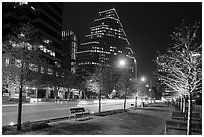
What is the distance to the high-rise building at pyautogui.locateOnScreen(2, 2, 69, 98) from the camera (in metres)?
66.4

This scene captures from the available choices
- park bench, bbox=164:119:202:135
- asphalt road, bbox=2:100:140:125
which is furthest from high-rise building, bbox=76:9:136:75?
park bench, bbox=164:119:202:135

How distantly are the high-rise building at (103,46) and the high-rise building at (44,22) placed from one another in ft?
212

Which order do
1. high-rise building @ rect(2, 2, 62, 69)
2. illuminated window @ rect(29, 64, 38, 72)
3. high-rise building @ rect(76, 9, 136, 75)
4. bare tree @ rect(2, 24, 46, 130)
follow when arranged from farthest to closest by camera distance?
high-rise building @ rect(76, 9, 136, 75)
high-rise building @ rect(2, 2, 62, 69)
illuminated window @ rect(29, 64, 38, 72)
bare tree @ rect(2, 24, 46, 130)

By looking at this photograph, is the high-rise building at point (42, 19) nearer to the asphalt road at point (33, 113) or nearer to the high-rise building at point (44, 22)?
the high-rise building at point (44, 22)

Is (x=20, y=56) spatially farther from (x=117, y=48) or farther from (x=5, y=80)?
(x=117, y=48)

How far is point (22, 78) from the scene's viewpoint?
11.0 metres

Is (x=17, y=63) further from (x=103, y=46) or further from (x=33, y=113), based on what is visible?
(x=103, y=46)

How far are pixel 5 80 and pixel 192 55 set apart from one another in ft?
29.7

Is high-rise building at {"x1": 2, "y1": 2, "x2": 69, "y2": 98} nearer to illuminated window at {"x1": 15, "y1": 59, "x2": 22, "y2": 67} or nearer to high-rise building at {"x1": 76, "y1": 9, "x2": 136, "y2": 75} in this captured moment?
illuminated window at {"x1": 15, "y1": 59, "x2": 22, "y2": 67}

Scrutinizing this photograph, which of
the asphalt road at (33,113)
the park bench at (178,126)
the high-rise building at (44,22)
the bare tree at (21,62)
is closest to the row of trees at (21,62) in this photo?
the bare tree at (21,62)

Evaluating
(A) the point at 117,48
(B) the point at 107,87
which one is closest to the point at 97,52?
(A) the point at 117,48

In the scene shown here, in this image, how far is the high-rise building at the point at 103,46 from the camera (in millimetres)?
157750

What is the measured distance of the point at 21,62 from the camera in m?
11.0

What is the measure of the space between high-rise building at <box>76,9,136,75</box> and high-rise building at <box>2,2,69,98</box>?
64.7 metres
